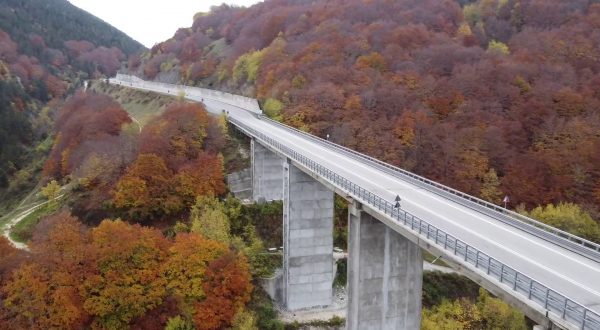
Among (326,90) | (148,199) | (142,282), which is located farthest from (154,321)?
(326,90)

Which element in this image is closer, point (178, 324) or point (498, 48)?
point (178, 324)

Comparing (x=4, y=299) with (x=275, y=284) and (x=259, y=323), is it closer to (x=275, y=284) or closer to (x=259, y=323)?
A: (x=259, y=323)

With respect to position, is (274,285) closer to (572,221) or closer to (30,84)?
(572,221)

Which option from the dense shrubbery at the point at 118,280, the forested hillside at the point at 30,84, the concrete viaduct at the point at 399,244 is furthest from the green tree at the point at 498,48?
the forested hillside at the point at 30,84

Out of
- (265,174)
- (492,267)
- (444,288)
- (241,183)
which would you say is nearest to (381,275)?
(492,267)

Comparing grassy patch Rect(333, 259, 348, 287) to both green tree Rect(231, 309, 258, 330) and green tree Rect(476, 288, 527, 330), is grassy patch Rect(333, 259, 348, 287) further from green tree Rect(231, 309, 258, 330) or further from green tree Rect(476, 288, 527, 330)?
green tree Rect(476, 288, 527, 330)

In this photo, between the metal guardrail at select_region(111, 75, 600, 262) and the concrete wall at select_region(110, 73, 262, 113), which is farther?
the concrete wall at select_region(110, 73, 262, 113)

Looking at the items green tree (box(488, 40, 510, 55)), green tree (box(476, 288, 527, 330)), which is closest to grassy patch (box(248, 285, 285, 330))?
green tree (box(476, 288, 527, 330))
